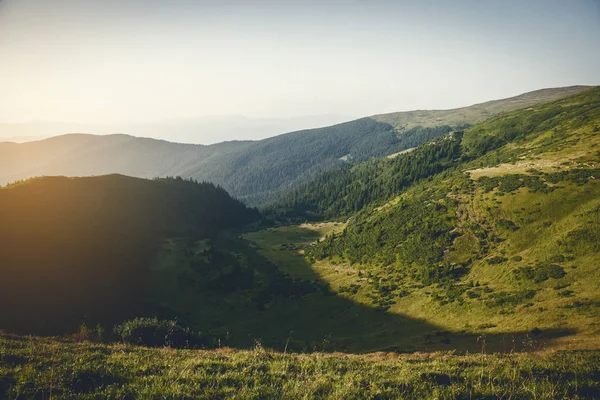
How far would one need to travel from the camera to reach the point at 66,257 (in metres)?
73.7

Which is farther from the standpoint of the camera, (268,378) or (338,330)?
(338,330)

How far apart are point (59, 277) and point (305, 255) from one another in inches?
3093

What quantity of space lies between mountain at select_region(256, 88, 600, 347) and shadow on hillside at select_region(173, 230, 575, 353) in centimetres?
266

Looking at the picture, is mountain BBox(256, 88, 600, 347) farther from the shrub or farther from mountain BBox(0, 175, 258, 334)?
Answer: mountain BBox(0, 175, 258, 334)

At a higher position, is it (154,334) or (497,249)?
(154,334)

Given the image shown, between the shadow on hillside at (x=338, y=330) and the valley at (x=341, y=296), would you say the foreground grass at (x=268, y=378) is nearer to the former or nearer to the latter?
the valley at (x=341, y=296)

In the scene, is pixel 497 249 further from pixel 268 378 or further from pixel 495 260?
pixel 268 378

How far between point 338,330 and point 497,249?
38.0 m

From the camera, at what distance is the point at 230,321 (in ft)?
231

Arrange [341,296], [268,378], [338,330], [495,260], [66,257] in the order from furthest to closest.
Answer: [66,257]
[341,296]
[495,260]
[338,330]
[268,378]

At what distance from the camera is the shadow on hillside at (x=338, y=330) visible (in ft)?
112

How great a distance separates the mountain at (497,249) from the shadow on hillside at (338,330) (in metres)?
2.66

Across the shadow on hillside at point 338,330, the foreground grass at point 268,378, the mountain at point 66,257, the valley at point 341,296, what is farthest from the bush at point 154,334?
the mountain at point 66,257

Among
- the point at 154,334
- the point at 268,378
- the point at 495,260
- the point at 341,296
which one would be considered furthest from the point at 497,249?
the point at 268,378
